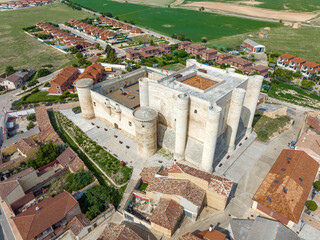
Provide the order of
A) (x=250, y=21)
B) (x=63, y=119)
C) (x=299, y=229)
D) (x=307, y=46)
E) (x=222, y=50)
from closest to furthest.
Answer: (x=299, y=229), (x=63, y=119), (x=222, y=50), (x=307, y=46), (x=250, y=21)

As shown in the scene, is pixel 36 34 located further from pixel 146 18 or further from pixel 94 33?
pixel 146 18

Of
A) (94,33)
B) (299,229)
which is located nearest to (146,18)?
(94,33)

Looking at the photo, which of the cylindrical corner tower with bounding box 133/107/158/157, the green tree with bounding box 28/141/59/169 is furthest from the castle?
the green tree with bounding box 28/141/59/169

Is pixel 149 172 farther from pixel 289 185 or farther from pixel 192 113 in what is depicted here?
pixel 289 185

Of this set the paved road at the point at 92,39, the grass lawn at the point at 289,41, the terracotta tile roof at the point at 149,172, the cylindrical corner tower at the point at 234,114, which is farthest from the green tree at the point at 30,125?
the grass lawn at the point at 289,41

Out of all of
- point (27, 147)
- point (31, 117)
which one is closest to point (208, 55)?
point (31, 117)

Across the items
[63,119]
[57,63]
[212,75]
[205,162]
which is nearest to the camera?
[205,162]

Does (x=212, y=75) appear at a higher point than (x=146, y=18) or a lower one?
higher
